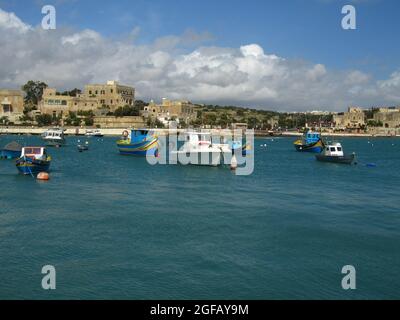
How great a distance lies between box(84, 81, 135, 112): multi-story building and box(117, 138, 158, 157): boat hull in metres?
93.8

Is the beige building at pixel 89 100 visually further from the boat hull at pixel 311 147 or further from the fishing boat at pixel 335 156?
the fishing boat at pixel 335 156

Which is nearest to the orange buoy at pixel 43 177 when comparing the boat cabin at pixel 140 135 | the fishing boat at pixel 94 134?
the boat cabin at pixel 140 135

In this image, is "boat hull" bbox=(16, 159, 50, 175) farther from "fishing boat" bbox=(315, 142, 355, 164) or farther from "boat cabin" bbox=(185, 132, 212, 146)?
"fishing boat" bbox=(315, 142, 355, 164)

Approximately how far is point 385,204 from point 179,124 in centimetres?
13216

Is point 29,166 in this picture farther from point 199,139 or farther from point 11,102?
point 11,102

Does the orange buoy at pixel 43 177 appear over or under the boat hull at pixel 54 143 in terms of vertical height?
under

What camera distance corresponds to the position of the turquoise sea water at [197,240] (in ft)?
44.1

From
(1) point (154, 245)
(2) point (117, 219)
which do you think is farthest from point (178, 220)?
(1) point (154, 245)

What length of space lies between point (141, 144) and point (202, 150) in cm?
1538

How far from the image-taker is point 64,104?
497 feet

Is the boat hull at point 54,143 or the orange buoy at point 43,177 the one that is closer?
the orange buoy at point 43,177

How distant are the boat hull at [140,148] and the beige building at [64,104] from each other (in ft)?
308
